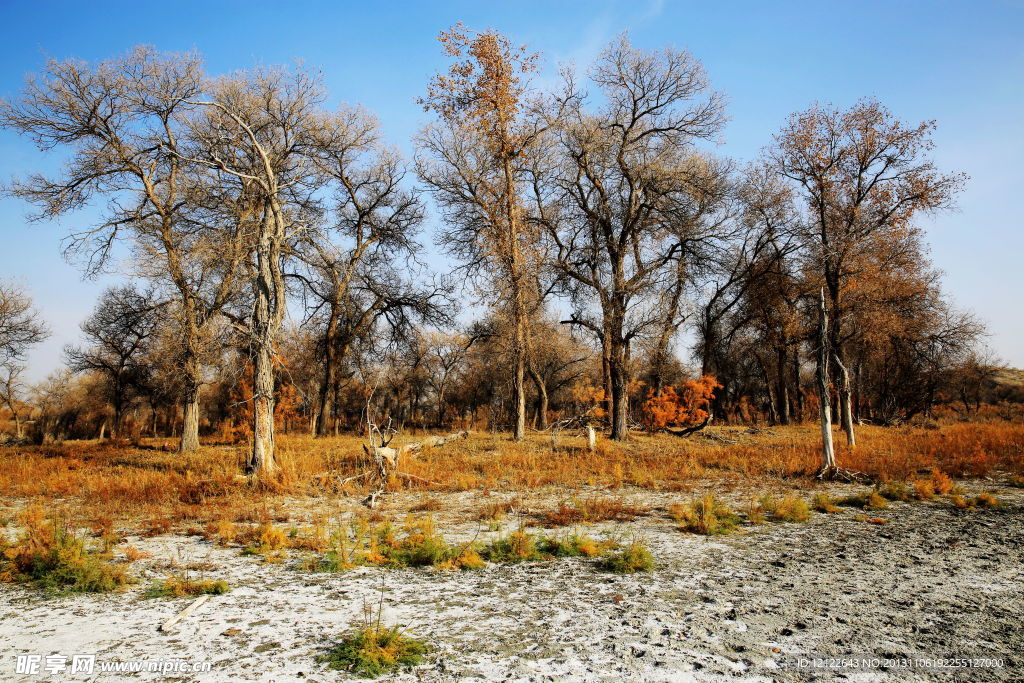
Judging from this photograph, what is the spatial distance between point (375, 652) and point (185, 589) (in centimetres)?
248

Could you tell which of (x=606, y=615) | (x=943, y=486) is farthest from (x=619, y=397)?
(x=606, y=615)

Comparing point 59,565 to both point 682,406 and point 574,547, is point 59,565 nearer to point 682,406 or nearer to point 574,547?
point 574,547

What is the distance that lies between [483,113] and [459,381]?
90.6ft

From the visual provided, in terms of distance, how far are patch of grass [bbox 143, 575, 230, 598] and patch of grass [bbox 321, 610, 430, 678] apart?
183 cm

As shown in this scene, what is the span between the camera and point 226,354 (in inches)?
834

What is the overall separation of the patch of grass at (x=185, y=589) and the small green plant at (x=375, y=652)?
72.2 inches

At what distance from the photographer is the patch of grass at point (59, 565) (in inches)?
205

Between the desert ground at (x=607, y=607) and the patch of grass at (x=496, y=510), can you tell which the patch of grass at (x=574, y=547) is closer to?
the desert ground at (x=607, y=607)

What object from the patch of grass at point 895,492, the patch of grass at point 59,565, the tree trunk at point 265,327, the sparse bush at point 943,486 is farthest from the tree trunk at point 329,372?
the sparse bush at point 943,486

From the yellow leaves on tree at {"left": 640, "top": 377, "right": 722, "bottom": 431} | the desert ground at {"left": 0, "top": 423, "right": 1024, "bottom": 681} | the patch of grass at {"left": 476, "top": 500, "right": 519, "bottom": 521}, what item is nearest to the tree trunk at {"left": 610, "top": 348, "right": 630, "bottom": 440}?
the yellow leaves on tree at {"left": 640, "top": 377, "right": 722, "bottom": 431}

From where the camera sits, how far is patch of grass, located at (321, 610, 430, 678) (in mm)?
3627

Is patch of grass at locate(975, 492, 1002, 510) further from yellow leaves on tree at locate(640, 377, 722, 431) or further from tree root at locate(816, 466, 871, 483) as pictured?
yellow leaves on tree at locate(640, 377, 722, 431)

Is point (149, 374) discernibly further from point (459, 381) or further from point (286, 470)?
point (286, 470)

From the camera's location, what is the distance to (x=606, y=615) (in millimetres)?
4539
